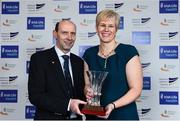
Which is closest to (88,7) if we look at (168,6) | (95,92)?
(168,6)

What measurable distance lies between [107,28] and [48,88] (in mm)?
533

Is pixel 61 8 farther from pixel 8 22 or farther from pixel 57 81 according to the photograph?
pixel 57 81

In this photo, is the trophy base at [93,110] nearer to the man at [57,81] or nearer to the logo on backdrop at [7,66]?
the man at [57,81]

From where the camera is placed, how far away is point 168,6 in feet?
10.3

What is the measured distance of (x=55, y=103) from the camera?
2.01 meters

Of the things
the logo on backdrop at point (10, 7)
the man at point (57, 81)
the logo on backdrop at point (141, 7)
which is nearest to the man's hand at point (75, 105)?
the man at point (57, 81)

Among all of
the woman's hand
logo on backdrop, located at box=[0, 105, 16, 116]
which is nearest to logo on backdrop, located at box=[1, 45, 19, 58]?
logo on backdrop, located at box=[0, 105, 16, 116]

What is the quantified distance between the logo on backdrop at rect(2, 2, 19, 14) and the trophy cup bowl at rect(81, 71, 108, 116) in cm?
163

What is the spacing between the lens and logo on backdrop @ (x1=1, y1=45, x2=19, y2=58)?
10.7ft

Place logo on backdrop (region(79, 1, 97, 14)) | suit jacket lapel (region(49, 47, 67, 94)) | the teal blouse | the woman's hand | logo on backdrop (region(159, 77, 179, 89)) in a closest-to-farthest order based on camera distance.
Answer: the woman's hand < the teal blouse < suit jacket lapel (region(49, 47, 67, 94)) < logo on backdrop (region(159, 77, 179, 89)) < logo on backdrop (region(79, 1, 97, 14))

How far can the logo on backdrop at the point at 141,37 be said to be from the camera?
3.15 m

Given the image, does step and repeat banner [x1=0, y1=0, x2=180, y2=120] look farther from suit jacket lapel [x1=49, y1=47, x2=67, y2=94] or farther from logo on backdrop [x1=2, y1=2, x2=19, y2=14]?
suit jacket lapel [x1=49, y1=47, x2=67, y2=94]

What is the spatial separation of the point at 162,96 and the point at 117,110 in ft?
4.04

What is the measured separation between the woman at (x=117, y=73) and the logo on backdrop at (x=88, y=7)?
1.24 metres
